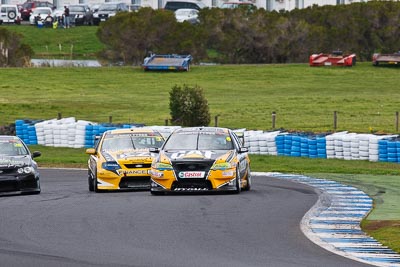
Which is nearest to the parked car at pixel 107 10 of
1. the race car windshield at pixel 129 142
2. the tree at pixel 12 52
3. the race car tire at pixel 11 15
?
the race car tire at pixel 11 15

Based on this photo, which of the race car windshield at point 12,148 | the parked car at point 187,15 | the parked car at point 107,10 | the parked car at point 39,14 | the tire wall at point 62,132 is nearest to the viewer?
the race car windshield at point 12,148

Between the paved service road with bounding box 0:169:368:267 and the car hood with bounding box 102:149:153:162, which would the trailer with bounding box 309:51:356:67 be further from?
the paved service road with bounding box 0:169:368:267

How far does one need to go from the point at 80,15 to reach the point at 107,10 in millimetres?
2700

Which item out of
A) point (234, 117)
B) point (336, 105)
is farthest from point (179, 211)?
point (336, 105)

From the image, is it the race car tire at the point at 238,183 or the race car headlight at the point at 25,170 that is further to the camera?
the race car headlight at the point at 25,170

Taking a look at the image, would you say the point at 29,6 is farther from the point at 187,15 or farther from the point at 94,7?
the point at 187,15

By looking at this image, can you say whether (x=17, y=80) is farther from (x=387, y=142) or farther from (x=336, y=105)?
(x=387, y=142)

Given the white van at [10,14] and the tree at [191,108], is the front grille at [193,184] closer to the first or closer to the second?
the tree at [191,108]

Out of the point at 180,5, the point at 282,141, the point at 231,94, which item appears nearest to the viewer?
the point at 282,141

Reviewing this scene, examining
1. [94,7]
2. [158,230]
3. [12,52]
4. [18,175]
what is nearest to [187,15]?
[94,7]

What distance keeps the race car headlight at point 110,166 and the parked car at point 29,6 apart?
66204mm

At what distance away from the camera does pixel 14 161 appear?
25.3 metres

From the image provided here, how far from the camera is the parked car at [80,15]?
88875 millimetres

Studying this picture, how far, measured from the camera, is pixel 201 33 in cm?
7319
